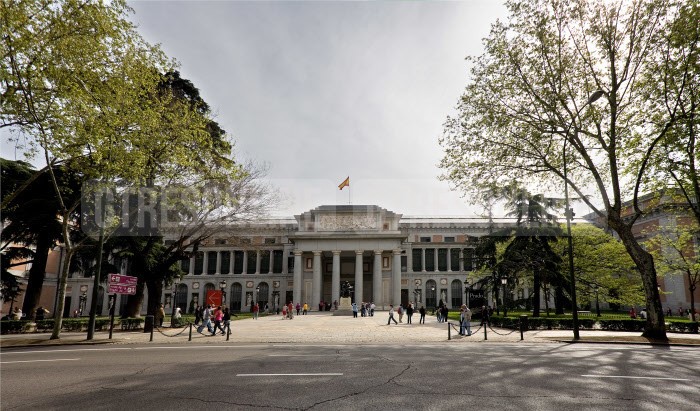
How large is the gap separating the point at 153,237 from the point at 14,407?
23860 mm

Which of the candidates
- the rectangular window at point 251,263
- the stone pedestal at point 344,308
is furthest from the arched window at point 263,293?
the stone pedestal at point 344,308

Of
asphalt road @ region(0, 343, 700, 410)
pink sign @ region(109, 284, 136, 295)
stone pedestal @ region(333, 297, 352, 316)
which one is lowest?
stone pedestal @ region(333, 297, 352, 316)

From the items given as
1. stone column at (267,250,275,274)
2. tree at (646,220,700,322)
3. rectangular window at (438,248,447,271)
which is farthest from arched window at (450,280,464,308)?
tree at (646,220,700,322)

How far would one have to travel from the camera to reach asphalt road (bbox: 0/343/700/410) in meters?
6.84

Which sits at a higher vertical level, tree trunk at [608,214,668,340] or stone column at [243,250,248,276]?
stone column at [243,250,248,276]

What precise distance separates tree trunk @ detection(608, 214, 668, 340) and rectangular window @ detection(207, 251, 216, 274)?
6764 centimetres

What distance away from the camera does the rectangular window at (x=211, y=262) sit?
74.4m

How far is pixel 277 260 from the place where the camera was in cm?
7444

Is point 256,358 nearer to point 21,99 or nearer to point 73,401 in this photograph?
point 73,401

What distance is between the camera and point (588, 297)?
37.8 metres

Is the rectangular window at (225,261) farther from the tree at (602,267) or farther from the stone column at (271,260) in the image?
the tree at (602,267)

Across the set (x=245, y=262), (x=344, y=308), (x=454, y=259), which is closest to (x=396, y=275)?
(x=454, y=259)

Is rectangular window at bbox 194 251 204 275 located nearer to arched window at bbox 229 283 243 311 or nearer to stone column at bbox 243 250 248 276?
arched window at bbox 229 283 243 311

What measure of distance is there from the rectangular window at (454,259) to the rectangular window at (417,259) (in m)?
5.44
